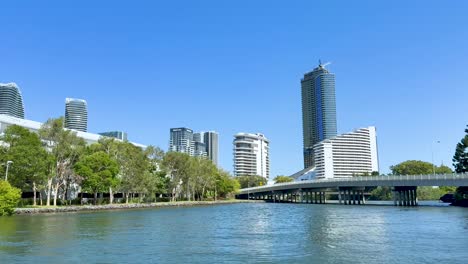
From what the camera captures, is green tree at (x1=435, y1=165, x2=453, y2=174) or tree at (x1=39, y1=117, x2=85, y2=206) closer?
tree at (x1=39, y1=117, x2=85, y2=206)

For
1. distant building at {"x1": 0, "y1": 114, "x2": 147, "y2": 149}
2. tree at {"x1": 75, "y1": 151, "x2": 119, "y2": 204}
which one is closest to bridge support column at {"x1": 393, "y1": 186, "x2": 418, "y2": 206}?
tree at {"x1": 75, "y1": 151, "x2": 119, "y2": 204}

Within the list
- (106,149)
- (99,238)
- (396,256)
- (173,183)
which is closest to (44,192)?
(106,149)

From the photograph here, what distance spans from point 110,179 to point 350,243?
85050 millimetres

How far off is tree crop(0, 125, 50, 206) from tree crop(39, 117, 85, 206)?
3.42 m

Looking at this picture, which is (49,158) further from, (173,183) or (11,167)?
(173,183)

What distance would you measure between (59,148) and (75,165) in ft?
21.3

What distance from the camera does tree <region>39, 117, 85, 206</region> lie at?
105875 mm

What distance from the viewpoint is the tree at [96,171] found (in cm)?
10826

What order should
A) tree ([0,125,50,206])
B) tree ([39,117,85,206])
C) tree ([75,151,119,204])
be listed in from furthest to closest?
tree ([75,151,119,204]), tree ([39,117,85,206]), tree ([0,125,50,206])

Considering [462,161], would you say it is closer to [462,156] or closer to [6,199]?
[462,156]

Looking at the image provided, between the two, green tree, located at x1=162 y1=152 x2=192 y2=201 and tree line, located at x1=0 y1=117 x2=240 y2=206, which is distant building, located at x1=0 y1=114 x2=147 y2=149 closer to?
tree line, located at x1=0 y1=117 x2=240 y2=206

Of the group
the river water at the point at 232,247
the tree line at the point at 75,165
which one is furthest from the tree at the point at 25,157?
the river water at the point at 232,247

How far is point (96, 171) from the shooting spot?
111m

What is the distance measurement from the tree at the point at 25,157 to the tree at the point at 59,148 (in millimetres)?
3423
